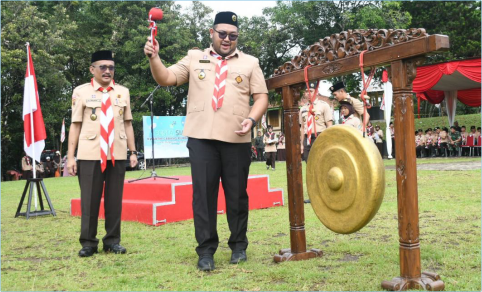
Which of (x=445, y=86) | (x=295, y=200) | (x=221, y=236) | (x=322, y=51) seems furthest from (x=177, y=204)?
(x=445, y=86)

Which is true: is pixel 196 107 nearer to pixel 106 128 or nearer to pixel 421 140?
pixel 106 128

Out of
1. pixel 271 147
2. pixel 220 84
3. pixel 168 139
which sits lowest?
pixel 271 147

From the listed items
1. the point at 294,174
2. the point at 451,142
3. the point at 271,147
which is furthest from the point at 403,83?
the point at 451,142

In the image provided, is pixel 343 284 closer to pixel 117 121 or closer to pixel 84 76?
pixel 117 121

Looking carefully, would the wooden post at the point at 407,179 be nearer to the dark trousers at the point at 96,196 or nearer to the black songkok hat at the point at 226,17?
the black songkok hat at the point at 226,17

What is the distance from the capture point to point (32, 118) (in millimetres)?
8977

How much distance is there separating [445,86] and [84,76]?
23.3 metres

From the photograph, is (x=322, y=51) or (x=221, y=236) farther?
(x=221, y=236)

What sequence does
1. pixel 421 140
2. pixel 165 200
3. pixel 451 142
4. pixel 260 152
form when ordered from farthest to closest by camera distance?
pixel 260 152 < pixel 421 140 < pixel 451 142 < pixel 165 200

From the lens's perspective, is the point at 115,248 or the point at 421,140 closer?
the point at 115,248

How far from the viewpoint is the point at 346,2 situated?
3406cm

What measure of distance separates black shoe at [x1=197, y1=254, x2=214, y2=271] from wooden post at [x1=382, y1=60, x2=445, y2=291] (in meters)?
1.54

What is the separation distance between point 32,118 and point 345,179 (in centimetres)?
717

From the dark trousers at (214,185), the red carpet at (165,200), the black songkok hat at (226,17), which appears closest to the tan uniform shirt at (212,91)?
the dark trousers at (214,185)
